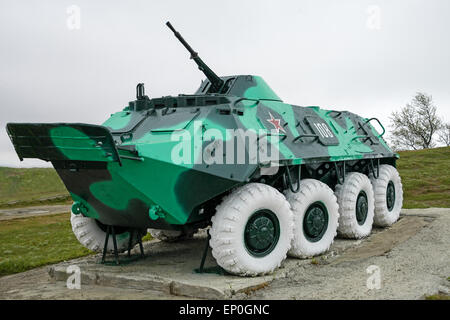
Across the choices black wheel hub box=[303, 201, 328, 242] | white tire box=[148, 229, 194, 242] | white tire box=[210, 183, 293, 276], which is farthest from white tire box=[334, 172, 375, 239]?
white tire box=[148, 229, 194, 242]

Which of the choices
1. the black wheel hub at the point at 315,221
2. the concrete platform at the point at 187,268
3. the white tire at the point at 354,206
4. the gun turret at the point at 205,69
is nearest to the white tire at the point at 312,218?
the black wheel hub at the point at 315,221

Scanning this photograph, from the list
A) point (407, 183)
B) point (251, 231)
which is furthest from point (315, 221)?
point (407, 183)

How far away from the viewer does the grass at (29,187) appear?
19.9 meters

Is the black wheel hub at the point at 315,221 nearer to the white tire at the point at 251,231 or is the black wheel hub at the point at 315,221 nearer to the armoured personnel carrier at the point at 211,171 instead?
the armoured personnel carrier at the point at 211,171

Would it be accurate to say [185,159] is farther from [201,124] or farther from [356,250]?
[356,250]

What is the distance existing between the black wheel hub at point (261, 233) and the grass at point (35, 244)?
356 centimetres

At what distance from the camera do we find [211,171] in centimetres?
600

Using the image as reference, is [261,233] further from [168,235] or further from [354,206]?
[168,235]

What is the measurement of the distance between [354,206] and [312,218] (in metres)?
1.45

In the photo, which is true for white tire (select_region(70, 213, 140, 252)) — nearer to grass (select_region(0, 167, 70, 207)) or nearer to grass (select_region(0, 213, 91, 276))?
grass (select_region(0, 213, 91, 276))

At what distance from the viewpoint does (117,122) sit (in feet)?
24.2

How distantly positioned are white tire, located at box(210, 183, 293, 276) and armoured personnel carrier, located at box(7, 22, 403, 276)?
1 cm

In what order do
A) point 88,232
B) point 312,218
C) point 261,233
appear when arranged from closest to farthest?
1. point 261,233
2. point 312,218
3. point 88,232
